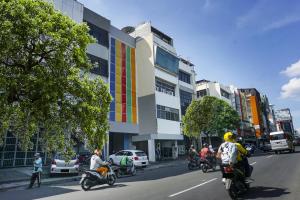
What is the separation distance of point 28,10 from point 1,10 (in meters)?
1.02

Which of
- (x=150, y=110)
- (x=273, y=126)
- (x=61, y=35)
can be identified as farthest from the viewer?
(x=273, y=126)

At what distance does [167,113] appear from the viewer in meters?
38.7

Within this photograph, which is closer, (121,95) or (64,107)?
(64,107)

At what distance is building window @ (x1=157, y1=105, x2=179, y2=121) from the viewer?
3687cm

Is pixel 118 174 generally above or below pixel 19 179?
above

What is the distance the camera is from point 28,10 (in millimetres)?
10680

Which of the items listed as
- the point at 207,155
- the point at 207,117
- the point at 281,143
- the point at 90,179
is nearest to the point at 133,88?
the point at 207,117

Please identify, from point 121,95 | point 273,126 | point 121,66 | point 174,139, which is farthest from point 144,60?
point 273,126

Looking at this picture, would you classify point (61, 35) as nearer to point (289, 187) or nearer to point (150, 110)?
point (289, 187)

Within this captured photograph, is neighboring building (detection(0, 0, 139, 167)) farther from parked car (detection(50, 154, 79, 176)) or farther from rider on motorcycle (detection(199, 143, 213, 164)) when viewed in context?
rider on motorcycle (detection(199, 143, 213, 164))

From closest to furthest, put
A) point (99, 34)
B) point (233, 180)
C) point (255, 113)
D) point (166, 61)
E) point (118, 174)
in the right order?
point (233, 180)
point (118, 174)
point (99, 34)
point (166, 61)
point (255, 113)

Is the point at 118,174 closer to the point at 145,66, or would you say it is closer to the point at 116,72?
the point at 116,72

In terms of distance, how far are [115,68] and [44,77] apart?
69.0ft

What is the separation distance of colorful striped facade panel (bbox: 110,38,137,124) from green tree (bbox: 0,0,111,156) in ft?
56.0
